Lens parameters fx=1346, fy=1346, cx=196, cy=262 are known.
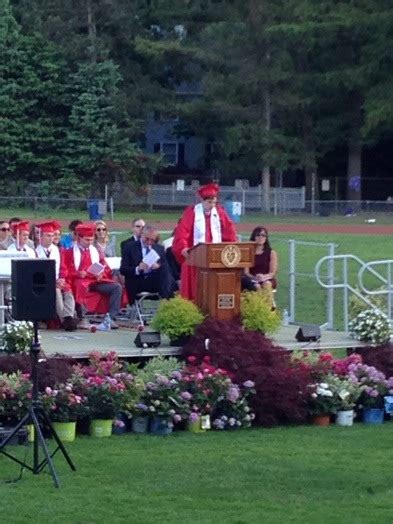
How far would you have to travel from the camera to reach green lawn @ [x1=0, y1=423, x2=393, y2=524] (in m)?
8.71

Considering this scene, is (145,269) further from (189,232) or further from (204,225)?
(204,225)

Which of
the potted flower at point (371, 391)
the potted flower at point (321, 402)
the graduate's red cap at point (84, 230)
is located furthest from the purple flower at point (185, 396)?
the graduate's red cap at point (84, 230)

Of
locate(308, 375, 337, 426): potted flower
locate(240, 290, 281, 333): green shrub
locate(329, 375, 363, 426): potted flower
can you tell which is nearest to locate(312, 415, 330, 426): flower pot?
locate(308, 375, 337, 426): potted flower

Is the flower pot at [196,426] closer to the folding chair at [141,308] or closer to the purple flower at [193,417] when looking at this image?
the purple flower at [193,417]

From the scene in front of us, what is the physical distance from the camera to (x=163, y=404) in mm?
11836

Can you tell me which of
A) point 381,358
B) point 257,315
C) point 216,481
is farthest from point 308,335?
point 216,481

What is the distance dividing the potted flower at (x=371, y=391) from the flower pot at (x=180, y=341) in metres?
1.59

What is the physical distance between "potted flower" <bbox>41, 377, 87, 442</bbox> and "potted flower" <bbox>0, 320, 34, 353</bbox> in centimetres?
110

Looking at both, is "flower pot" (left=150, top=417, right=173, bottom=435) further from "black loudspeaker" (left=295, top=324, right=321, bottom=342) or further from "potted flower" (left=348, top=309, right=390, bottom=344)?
"potted flower" (left=348, top=309, right=390, bottom=344)

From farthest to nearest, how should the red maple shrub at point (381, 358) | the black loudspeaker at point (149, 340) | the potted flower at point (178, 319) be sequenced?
the red maple shrub at point (381, 358), the black loudspeaker at point (149, 340), the potted flower at point (178, 319)

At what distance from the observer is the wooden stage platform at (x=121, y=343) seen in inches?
512

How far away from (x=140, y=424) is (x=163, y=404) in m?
0.33

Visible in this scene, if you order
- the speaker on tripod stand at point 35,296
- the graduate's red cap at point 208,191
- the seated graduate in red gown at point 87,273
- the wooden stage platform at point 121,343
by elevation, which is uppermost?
the graduate's red cap at point 208,191

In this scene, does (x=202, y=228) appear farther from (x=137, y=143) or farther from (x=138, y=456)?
(x=137, y=143)
